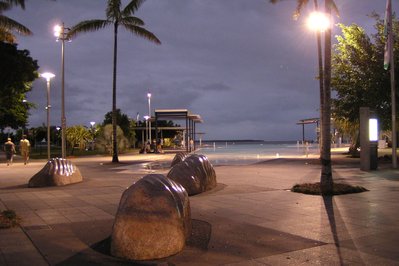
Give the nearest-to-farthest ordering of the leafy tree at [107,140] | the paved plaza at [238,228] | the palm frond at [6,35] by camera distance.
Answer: the paved plaza at [238,228], the palm frond at [6,35], the leafy tree at [107,140]

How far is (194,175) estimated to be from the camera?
12.9 metres

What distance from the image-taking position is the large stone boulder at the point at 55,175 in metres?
15.3

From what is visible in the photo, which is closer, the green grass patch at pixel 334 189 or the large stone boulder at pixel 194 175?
the green grass patch at pixel 334 189

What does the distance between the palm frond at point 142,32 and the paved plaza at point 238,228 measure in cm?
1537

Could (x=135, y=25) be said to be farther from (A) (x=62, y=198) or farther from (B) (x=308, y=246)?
(B) (x=308, y=246)

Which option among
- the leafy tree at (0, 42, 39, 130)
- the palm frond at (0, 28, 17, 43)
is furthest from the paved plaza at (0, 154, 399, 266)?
the leafy tree at (0, 42, 39, 130)

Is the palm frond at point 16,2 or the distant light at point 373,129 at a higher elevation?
the palm frond at point 16,2

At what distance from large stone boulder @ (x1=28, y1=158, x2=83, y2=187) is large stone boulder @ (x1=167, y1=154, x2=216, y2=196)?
4.56 metres

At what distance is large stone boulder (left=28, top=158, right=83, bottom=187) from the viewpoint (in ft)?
50.3

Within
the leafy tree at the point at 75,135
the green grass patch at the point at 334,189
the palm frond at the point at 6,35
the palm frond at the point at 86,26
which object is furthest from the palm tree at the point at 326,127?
the leafy tree at the point at 75,135

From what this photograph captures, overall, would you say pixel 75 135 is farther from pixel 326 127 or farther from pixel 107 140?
pixel 326 127

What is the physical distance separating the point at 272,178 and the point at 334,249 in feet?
34.0

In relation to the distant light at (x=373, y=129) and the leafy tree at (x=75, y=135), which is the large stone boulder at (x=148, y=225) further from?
the leafy tree at (x=75, y=135)

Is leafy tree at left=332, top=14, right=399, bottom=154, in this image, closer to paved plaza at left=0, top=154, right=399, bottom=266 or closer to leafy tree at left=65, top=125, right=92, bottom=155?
paved plaza at left=0, top=154, right=399, bottom=266
